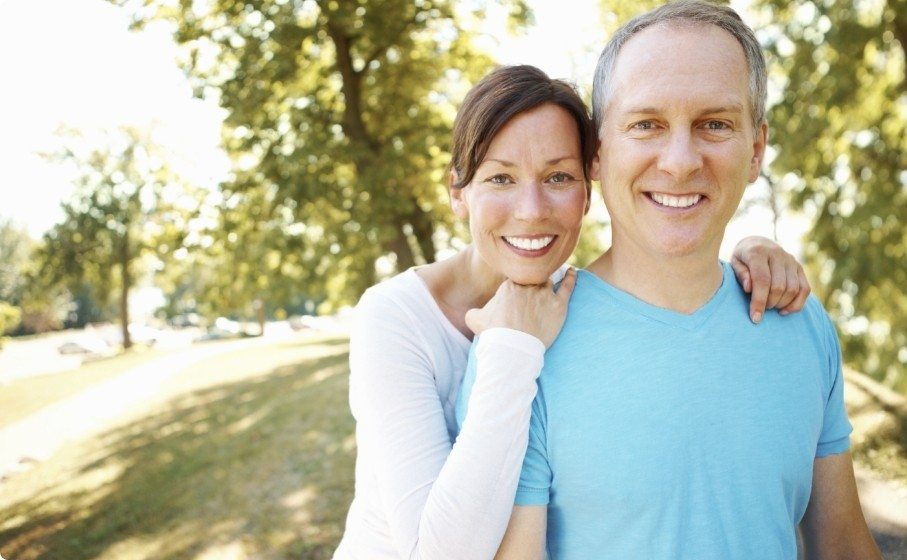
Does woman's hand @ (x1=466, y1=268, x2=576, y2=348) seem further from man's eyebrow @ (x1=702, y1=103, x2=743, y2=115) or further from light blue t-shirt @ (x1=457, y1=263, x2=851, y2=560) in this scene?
man's eyebrow @ (x1=702, y1=103, x2=743, y2=115)

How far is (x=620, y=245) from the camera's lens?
6.16 ft

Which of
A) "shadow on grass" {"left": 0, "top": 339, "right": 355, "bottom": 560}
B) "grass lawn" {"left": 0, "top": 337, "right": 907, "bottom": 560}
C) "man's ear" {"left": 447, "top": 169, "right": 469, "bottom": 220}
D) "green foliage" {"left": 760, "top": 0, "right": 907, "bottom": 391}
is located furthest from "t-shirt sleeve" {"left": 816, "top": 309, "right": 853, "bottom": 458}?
"green foliage" {"left": 760, "top": 0, "right": 907, "bottom": 391}

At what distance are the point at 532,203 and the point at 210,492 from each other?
7.13 m

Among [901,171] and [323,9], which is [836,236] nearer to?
[901,171]

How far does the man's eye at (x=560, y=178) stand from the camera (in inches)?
79.4

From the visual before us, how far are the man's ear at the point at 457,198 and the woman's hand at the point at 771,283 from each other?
33.1 inches

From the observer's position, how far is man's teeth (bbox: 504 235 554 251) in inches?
80.5

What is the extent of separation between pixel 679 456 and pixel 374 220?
7945mm

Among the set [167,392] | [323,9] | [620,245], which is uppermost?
[323,9]

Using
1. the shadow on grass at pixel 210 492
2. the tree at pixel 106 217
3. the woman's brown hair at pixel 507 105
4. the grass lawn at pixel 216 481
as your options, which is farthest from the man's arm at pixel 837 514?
the tree at pixel 106 217

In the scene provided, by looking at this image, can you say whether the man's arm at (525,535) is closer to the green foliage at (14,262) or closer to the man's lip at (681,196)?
the man's lip at (681,196)

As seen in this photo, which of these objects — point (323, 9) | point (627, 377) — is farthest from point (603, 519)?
point (323, 9)

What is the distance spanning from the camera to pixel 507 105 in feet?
6.38

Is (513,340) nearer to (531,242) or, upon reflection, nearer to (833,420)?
(531,242)
